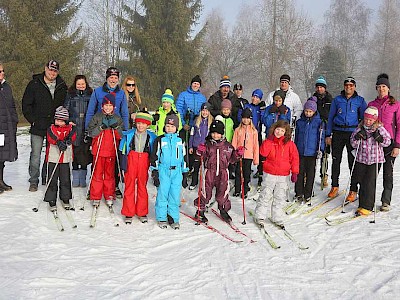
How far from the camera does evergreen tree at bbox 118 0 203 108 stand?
2406cm

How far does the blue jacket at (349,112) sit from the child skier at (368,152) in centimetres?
55

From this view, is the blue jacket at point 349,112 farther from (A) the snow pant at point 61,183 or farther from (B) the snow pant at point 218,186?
(A) the snow pant at point 61,183

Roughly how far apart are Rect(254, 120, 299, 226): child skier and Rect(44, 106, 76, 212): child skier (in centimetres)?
327

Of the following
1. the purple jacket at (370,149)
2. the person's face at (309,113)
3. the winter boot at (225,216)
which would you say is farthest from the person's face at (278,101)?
the winter boot at (225,216)

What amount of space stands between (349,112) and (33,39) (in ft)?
65.3

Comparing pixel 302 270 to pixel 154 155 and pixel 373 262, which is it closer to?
pixel 373 262

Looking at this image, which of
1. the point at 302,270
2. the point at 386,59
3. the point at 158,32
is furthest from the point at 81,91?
the point at 386,59

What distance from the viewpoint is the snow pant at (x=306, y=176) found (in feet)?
22.9

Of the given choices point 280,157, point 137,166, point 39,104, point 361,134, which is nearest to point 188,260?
point 137,166

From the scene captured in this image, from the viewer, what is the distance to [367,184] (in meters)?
6.27

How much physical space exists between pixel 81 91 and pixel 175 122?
2.30 meters

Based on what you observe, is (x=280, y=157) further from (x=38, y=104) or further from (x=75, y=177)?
(x=38, y=104)

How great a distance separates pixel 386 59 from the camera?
40875 millimetres

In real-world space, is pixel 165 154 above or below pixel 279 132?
below
